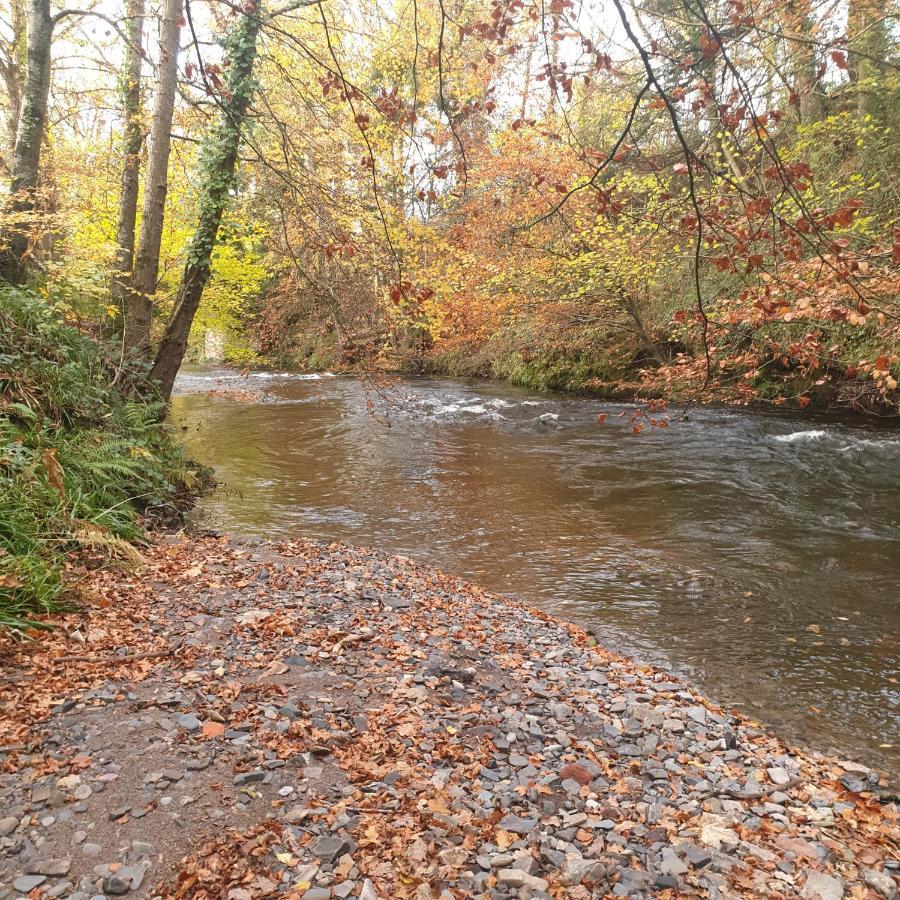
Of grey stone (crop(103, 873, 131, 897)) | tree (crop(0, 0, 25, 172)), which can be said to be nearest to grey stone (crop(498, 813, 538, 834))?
grey stone (crop(103, 873, 131, 897))

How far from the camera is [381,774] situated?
3494 millimetres

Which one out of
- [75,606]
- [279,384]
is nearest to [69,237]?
[75,606]

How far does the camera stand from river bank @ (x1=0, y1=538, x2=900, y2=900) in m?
2.83

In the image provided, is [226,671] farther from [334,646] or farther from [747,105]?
[747,105]

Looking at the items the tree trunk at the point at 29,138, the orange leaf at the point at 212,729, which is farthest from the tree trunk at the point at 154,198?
the orange leaf at the point at 212,729

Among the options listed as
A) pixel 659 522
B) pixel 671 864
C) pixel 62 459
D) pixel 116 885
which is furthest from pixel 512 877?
pixel 659 522

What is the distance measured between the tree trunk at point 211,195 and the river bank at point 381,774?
20.4ft

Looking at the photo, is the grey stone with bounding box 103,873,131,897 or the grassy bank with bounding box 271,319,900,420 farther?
the grassy bank with bounding box 271,319,900,420

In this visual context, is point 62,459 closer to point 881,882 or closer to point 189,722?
point 189,722

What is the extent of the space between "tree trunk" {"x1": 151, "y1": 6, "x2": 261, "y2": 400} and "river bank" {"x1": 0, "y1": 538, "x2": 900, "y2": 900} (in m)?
6.22

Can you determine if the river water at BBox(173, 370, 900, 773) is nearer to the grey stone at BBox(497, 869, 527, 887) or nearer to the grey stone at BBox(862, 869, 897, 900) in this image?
the grey stone at BBox(862, 869, 897, 900)

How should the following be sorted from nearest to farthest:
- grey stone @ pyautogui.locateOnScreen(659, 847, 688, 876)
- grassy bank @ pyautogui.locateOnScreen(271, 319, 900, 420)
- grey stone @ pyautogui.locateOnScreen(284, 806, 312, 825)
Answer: grey stone @ pyautogui.locateOnScreen(659, 847, 688, 876) → grey stone @ pyautogui.locateOnScreen(284, 806, 312, 825) → grassy bank @ pyautogui.locateOnScreen(271, 319, 900, 420)

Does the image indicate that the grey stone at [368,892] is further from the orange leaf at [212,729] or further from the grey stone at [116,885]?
the orange leaf at [212,729]

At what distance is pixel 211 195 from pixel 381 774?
9995mm
